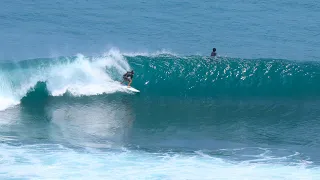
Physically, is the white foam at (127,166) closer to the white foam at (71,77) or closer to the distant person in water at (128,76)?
the white foam at (71,77)

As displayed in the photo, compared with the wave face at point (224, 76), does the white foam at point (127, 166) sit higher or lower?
lower

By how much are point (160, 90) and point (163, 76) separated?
1.06m

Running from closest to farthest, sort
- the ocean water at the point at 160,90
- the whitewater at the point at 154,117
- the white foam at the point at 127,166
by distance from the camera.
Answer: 1. the white foam at the point at 127,166
2. the whitewater at the point at 154,117
3. the ocean water at the point at 160,90

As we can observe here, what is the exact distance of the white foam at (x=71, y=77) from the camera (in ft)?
96.7

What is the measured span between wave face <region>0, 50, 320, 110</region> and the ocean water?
0.05 m

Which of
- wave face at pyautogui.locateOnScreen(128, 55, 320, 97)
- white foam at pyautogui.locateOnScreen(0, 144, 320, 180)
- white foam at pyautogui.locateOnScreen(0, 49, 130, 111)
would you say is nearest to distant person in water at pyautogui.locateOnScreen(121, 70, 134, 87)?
white foam at pyautogui.locateOnScreen(0, 49, 130, 111)

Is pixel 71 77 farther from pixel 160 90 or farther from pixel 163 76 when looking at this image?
pixel 163 76

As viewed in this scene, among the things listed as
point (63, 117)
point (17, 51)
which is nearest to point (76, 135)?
point (63, 117)

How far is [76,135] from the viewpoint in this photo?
81.7ft

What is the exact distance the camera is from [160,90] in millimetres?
30750

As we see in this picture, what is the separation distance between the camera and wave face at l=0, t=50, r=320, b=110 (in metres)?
29.9

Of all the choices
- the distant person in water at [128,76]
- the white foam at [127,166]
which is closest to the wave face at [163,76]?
the distant person in water at [128,76]

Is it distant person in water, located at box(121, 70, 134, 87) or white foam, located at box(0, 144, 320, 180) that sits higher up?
distant person in water, located at box(121, 70, 134, 87)

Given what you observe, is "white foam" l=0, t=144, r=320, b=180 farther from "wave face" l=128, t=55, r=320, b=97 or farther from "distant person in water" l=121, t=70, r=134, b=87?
"wave face" l=128, t=55, r=320, b=97
